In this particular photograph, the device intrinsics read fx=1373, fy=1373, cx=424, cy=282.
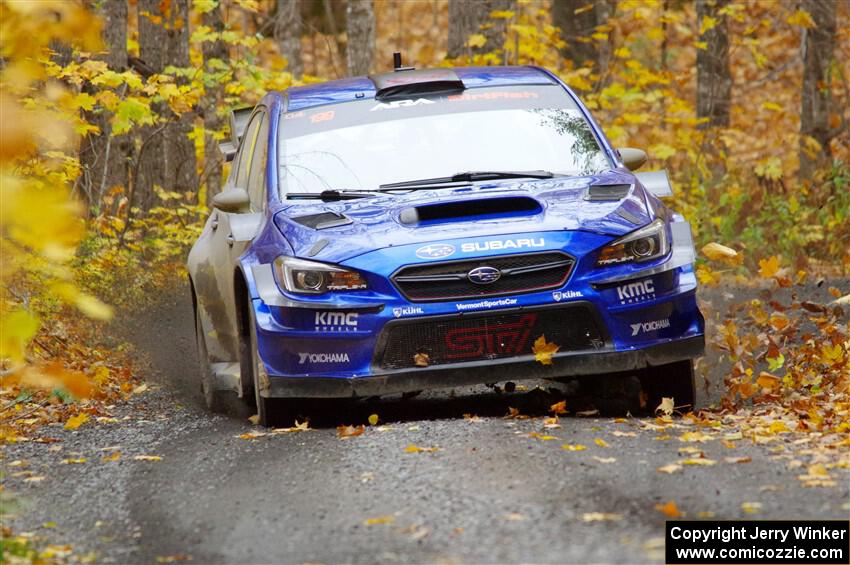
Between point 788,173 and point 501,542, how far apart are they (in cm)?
2307

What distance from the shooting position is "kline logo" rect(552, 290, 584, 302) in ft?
22.4

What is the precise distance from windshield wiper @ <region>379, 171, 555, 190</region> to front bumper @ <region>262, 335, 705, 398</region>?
1.28 meters

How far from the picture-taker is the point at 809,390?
8.23 meters

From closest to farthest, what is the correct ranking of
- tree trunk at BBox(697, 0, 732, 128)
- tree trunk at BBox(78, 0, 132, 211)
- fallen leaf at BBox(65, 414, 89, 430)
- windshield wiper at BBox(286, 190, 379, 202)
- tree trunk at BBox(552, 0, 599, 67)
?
1. windshield wiper at BBox(286, 190, 379, 202)
2. fallen leaf at BBox(65, 414, 89, 430)
3. tree trunk at BBox(78, 0, 132, 211)
4. tree trunk at BBox(697, 0, 732, 128)
5. tree trunk at BBox(552, 0, 599, 67)

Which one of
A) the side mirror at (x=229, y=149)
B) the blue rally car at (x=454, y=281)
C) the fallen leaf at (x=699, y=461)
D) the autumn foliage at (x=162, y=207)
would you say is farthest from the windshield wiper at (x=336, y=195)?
the side mirror at (x=229, y=149)

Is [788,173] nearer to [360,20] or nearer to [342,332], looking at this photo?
[360,20]

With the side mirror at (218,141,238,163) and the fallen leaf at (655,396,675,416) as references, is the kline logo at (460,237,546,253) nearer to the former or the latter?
the fallen leaf at (655,396,675,416)

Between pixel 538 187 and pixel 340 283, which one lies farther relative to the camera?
pixel 538 187

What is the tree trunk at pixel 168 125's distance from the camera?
17.8 meters

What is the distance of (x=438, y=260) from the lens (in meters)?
6.77

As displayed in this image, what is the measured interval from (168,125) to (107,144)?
192 centimetres

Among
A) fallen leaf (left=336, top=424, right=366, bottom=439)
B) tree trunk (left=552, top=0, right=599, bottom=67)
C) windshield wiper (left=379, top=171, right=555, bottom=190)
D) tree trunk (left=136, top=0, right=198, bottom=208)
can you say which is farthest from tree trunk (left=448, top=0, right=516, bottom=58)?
fallen leaf (left=336, top=424, right=366, bottom=439)

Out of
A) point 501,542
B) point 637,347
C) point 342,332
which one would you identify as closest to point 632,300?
point 637,347

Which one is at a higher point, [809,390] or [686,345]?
[686,345]
